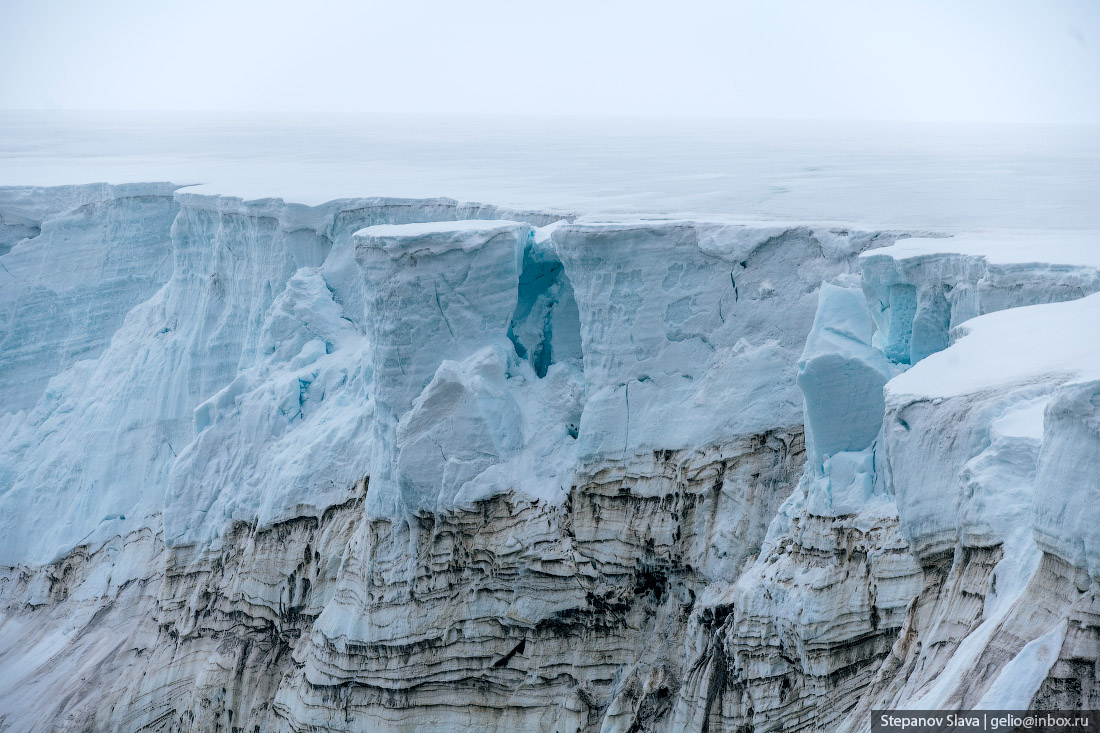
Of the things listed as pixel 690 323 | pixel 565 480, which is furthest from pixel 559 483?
pixel 690 323

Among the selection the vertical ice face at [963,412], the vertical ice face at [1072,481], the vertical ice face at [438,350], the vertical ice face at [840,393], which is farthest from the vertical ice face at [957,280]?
the vertical ice face at [438,350]

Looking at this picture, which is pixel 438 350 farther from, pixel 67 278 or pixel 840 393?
pixel 67 278

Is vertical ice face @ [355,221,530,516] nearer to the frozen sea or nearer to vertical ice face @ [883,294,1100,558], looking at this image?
the frozen sea

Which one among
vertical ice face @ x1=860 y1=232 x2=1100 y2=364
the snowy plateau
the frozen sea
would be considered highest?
the frozen sea

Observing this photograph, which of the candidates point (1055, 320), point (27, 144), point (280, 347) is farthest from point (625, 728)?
point (27, 144)

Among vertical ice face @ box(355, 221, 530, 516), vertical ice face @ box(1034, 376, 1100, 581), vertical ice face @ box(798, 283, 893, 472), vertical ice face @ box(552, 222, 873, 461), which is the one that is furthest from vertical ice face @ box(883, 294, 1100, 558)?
vertical ice face @ box(355, 221, 530, 516)

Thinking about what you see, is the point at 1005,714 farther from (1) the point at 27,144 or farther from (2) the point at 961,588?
(1) the point at 27,144
